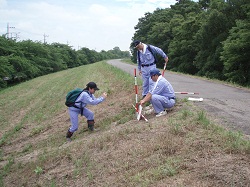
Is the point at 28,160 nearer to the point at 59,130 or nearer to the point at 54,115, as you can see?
the point at 59,130

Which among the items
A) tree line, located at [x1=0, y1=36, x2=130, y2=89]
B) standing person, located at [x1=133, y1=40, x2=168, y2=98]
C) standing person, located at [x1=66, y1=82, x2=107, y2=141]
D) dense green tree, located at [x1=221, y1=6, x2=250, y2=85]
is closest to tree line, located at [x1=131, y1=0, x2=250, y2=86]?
dense green tree, located at [x1=221, y1=6, x2=250, y2=85]

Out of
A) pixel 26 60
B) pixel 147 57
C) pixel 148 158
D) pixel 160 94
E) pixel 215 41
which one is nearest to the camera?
pixel 148 158

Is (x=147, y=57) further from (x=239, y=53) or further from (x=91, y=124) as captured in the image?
(x=239, y=53)

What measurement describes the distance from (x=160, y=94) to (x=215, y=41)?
22.4 metres

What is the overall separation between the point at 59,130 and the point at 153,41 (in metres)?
42.0

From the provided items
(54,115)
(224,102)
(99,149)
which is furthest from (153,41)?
(99,149)

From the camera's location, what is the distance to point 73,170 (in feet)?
18.6

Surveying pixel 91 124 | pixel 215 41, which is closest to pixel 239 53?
pixel 215 41

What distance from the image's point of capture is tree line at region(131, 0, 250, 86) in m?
22.1

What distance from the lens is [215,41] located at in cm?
2747

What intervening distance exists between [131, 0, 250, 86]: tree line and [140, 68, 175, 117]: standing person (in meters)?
15.6

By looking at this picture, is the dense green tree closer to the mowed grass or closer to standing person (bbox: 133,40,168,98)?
standing person (bbox: 133,40,168,98)

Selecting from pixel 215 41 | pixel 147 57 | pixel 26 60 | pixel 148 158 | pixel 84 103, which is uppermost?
pixel 215 41

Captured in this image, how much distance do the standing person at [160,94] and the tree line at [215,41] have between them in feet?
51.2
